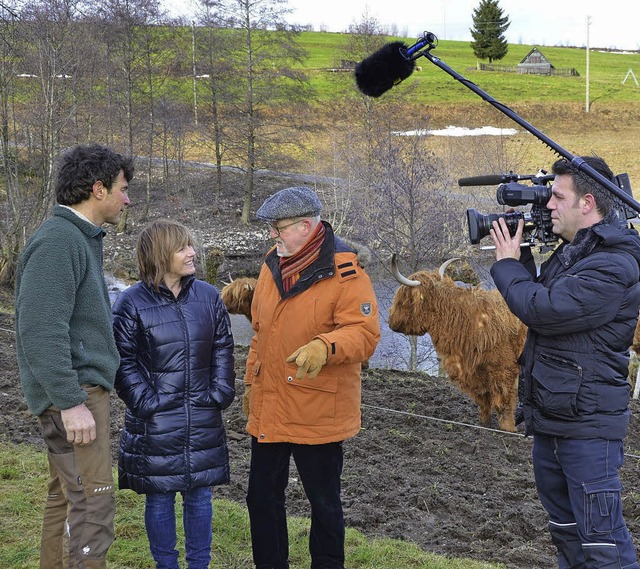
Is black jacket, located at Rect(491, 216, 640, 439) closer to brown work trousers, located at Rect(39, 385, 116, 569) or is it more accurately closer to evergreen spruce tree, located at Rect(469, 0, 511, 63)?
brown work trousers, located at Rect(39, 385, 116, 569)

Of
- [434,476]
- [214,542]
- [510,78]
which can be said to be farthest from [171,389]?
[510,78]

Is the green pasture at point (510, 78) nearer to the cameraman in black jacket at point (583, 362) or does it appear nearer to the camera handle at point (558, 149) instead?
the camera handle at point (558, 149)

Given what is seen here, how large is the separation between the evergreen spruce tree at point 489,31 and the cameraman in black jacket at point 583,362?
7221 centimetres

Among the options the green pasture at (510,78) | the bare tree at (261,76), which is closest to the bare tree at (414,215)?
the bare tree at (261,76)

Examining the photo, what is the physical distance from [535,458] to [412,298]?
3.69m

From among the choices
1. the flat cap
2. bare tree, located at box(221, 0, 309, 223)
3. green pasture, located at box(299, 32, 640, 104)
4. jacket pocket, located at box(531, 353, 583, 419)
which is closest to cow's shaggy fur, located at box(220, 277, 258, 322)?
the flat cap

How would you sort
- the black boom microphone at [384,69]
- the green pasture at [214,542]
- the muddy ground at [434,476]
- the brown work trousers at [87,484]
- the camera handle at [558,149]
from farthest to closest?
1. the muddy ground at [434,476]
2. the green pasture at [214,542]
3. the black boom microphone at [384,69]
4. the camera handle at [558,149]
5. the brown work trousers at [87,484]

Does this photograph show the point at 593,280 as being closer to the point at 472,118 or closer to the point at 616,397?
the point at 616,397

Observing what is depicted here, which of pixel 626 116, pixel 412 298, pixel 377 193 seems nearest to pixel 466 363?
pixel 412 298

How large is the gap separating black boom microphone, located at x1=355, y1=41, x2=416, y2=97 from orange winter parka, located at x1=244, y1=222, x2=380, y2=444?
911 millimetres

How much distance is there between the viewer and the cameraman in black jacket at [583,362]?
11.0 ft

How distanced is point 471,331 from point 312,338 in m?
3.61

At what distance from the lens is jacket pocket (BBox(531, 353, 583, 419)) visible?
3389 millimetres

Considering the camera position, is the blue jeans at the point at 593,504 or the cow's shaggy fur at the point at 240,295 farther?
the cow's shaggy fur at the point at 240,295
